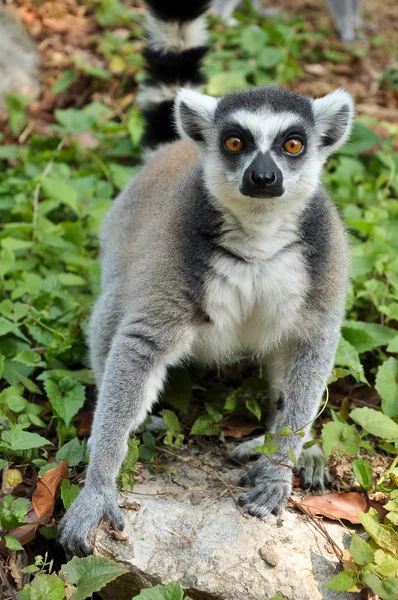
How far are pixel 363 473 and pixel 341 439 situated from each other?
0.19 m

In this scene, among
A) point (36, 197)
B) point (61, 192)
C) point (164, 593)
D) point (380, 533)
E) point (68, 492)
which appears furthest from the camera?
point (36, 197)

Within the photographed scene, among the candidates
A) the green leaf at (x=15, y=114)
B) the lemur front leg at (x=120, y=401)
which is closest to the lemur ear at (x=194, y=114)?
the lemur front leg at (x=120, y=401)

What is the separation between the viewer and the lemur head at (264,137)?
3.06 metres

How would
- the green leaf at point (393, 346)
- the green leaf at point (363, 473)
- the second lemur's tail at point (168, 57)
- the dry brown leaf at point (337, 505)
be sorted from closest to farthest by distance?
the dry brown leaf at point (337, 505)
the green leaf at point (363, 473)
the green leaf at point (393, 346)
the second lemur's tail at point (168, 57)

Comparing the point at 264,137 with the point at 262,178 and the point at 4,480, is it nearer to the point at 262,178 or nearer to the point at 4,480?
the point at 262,178

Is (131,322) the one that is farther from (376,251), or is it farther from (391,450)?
(376,251)

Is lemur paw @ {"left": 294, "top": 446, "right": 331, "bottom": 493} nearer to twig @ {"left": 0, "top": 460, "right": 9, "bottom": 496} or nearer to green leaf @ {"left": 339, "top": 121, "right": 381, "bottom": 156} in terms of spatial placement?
twig @ {"left": 0, "top": 460, "right": 9, "bottom": 496}

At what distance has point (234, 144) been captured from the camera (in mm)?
3189

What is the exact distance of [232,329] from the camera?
11.0 feet

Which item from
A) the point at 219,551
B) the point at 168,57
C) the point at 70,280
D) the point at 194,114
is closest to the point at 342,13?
the point at 168,57

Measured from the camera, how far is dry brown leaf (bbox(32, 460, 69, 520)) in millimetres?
3271

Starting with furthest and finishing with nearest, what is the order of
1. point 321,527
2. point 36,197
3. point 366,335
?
point 36,197 < point 366,335 < point 321,527

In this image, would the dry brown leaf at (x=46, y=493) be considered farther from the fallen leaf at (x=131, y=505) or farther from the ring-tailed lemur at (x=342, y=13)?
the ring-tailed lemur at (x=342, y=13)

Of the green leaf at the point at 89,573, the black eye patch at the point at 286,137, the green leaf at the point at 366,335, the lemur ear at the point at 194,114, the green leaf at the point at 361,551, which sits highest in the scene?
the black eye patch at the point at 286,137
